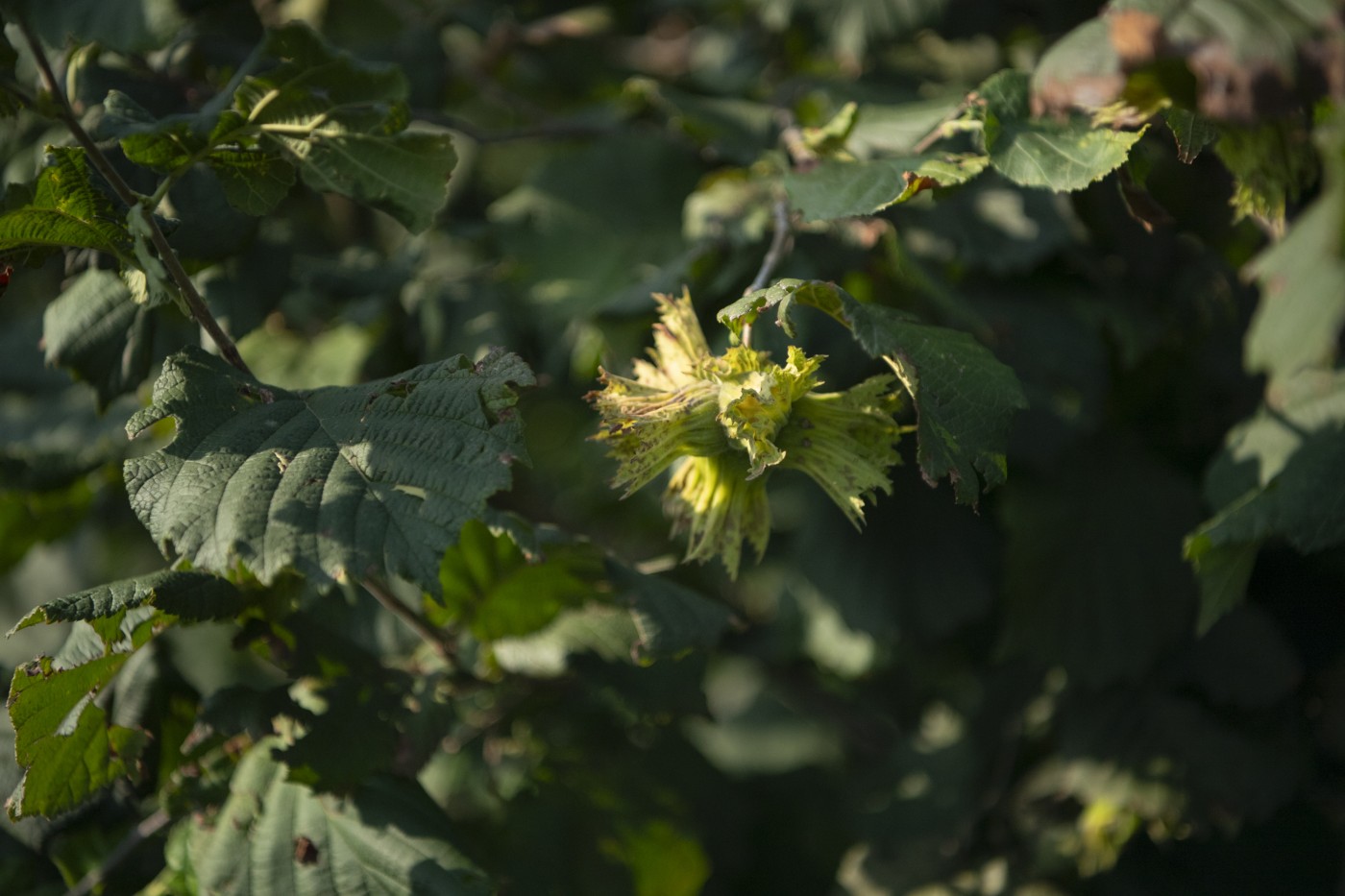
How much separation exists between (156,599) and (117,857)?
0.51m

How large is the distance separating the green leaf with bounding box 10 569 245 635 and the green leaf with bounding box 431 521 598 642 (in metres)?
0.31

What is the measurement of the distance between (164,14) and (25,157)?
35cm

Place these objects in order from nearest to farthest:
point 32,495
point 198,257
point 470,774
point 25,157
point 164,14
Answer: point 198,257, point 164,14, point 25,157, point 32,495, point 470,774

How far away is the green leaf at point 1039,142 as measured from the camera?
1.02m

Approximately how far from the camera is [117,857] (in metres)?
1.29

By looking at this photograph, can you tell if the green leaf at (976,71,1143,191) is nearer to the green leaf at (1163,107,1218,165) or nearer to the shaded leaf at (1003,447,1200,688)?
the green leaf at (1163,107,1218,165)

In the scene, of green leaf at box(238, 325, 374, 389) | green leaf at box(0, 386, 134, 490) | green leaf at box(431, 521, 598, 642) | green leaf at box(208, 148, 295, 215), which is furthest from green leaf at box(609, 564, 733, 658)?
green leaf at box(0, 386, 134, 490)

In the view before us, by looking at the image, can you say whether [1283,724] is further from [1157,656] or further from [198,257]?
[198,257]

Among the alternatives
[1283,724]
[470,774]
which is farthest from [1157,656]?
[470,774]

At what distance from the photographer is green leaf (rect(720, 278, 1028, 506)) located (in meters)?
0.94

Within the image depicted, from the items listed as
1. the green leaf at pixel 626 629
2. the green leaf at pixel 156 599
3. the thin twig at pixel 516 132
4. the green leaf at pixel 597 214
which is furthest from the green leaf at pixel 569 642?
the thin twig at pixel 516 132

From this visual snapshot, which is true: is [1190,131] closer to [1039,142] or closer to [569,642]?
[1039,142]

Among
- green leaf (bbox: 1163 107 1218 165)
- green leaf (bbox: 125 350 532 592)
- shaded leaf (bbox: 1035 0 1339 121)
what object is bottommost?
green leaf (bbox: 125 350 532 592)

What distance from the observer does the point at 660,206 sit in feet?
5.91
